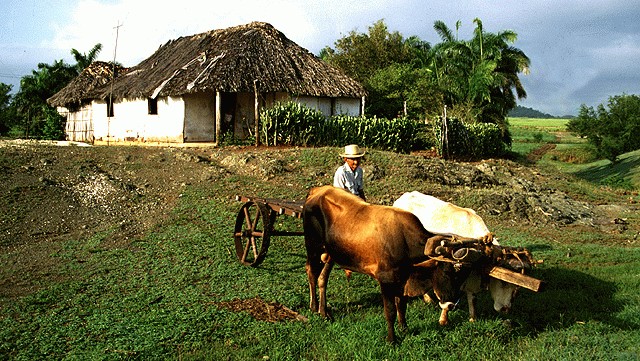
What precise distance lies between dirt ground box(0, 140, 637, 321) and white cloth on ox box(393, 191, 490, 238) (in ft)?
7.66

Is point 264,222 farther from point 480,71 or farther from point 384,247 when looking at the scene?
point 480,71

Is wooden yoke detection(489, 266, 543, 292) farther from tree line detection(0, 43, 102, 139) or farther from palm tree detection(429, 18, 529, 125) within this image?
tree line detection(0, 43, 102, 139)

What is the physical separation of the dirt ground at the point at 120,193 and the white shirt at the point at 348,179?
2005mm

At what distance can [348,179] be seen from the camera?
8055 mm

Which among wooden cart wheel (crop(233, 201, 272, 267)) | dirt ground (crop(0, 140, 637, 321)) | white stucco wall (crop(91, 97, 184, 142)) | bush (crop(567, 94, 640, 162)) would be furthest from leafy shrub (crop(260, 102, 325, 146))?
bush (crop(567, 94, 640, 162))

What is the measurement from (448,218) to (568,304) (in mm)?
1905

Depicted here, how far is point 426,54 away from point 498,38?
4.98 meters

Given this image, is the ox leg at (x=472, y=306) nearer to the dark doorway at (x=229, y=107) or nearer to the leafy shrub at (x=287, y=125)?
the leafy shrub at (x=287, y=125)

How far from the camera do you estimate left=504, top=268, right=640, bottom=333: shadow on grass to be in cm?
672

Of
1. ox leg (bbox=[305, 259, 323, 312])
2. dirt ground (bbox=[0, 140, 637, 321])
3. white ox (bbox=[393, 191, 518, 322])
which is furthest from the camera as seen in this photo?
dirt ground (bbox=[0, 140, 637, 321])

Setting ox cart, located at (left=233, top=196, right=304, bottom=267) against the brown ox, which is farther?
ox cart, located at (left=233, top=196, right=304, bottom=267)

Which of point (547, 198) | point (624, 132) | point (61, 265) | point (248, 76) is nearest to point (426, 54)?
point (624, 132)

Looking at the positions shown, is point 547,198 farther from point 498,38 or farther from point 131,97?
point 498,38

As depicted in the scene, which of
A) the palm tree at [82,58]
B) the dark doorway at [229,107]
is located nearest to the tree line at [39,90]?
the palm tree at [82,58]
